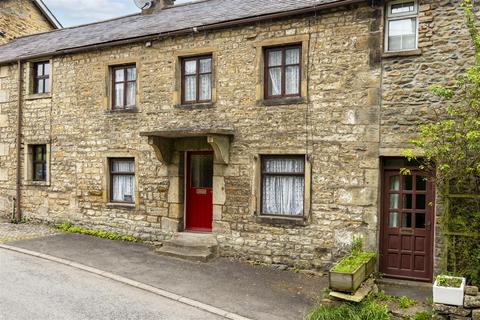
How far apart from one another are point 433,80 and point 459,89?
475 mm

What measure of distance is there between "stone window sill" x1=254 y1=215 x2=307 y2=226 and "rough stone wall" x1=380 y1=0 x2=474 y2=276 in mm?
2193

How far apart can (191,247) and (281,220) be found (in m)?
2.30

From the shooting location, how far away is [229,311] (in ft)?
21.7

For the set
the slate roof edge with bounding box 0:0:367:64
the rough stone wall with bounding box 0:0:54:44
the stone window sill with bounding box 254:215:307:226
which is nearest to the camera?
the slate roof edge with bounding box 0:0:367:64

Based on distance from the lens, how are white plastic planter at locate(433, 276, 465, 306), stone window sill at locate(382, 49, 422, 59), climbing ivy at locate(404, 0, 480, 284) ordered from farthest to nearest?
stone window sill at locate(382, 49, 422, 59), climbing ivy at locate(404, 0, 480, 284), white plastic planter at locate(433, 276, 465, 306)

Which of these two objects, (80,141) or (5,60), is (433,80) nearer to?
(80,141)

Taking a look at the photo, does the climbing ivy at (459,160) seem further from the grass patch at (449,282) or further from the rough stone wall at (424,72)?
the grass patch at (449,282)

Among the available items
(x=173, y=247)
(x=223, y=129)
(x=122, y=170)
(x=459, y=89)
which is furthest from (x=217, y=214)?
(x=459, y=89)

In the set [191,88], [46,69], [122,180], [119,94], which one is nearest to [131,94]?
[119,94]

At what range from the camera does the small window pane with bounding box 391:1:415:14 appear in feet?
26.2

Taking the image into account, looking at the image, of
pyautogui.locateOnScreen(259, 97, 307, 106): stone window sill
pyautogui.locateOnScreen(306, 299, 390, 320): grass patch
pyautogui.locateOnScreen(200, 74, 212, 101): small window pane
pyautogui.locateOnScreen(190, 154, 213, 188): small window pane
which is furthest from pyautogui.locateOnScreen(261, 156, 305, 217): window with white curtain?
pyautogui.locateOnScreen(306, 299, 390, 320): grass patch

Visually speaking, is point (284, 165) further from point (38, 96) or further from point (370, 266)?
point (38, 96)

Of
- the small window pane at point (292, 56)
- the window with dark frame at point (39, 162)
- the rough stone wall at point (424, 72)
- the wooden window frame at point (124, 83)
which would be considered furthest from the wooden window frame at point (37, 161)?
the rough stone wall at point (424, 72)

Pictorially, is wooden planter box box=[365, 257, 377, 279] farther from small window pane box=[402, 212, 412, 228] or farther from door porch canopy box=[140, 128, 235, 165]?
door porch canopy box=[140, 128, 235, 165]
